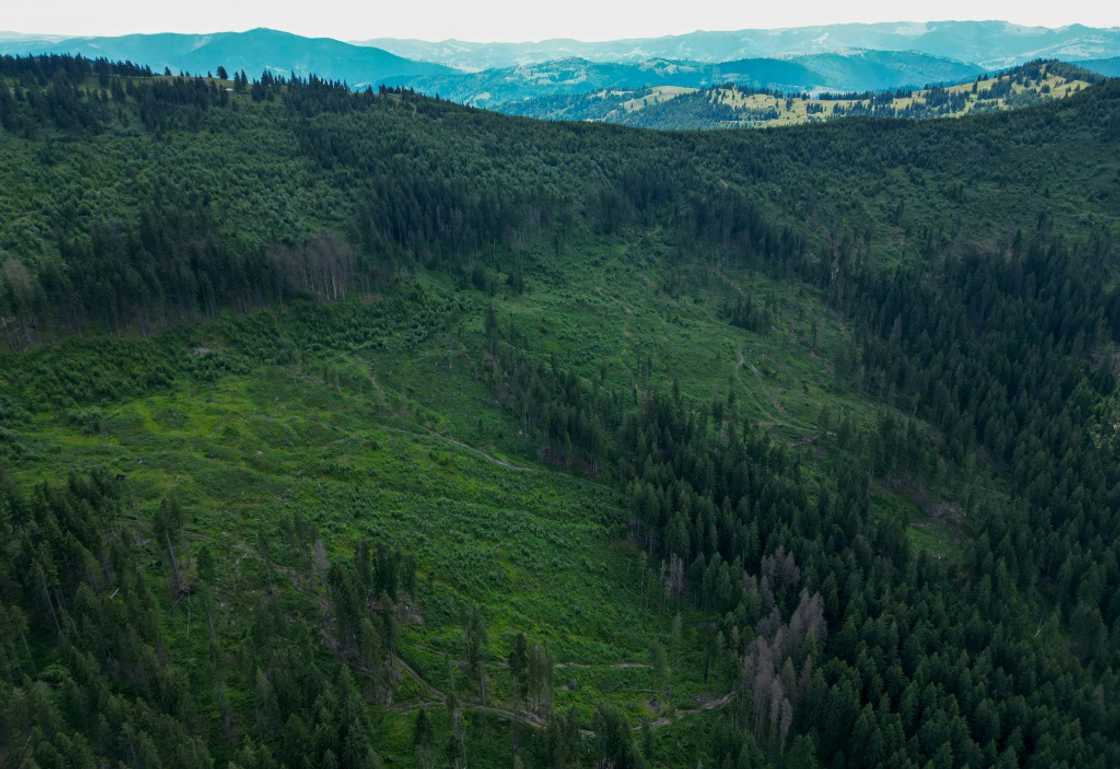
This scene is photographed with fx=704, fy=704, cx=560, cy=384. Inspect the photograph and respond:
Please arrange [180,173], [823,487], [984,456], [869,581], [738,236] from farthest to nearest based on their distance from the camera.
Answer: [738,236] → [180,173] → [984,456] → [823,487] → [869,581]

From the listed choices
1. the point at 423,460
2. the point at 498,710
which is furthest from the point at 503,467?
the point at 498,710

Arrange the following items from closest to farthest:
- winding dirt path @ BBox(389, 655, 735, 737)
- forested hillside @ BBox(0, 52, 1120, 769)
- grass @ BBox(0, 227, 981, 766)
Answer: forested hillside @ BBox(0, 52, 1120, 769) → winding dirt path @ BBox(389, 655, 735, 737) → grass @ BBox(0, 227, 981, 766)

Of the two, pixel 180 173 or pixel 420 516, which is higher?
pixel 180 173

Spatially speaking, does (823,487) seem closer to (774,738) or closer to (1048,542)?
(1048,542)

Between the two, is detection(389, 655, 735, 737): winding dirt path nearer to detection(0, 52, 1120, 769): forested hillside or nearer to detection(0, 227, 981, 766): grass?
detection(0, 52, 1120, 769): forested hillside

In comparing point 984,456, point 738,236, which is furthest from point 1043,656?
point 738,236

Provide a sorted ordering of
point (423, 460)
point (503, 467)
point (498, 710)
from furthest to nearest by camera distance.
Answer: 1. point (503, 467)
2. point (423, 460)
3. point (498, 710)

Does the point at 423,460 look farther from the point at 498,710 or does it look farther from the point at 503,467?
the point at 498,710

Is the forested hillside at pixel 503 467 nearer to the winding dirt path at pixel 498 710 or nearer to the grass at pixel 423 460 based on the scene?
the winding dirt path at pixel 498 710

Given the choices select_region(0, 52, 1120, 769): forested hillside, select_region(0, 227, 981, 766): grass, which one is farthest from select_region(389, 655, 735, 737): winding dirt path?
select_region(0, 227, 981, 766): grass
